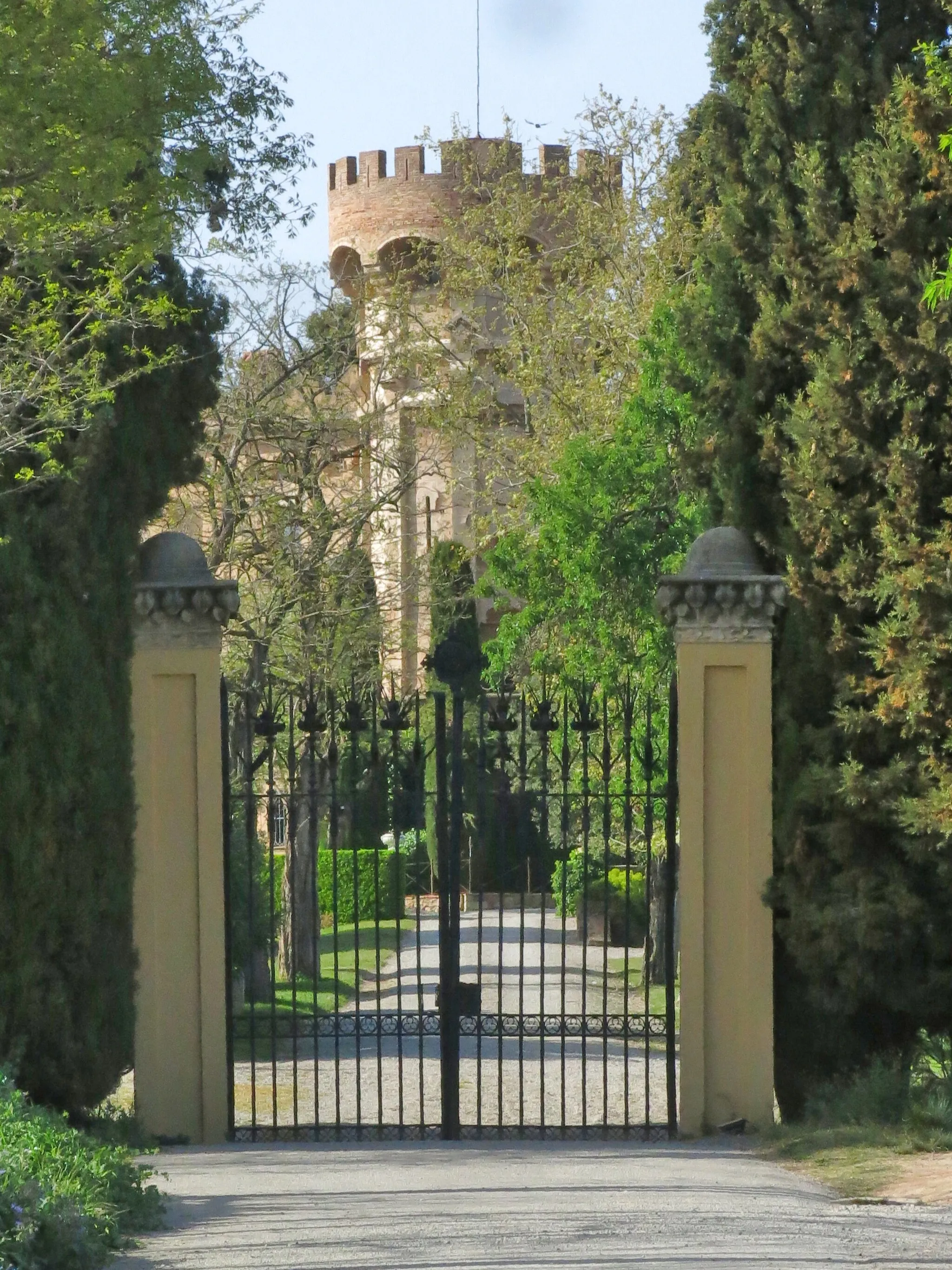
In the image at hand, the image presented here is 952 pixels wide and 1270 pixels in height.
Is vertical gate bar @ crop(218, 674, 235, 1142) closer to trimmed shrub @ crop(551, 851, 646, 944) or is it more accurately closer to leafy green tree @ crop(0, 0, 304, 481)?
leafy green tree @ crop(0, 0, 304, 481)

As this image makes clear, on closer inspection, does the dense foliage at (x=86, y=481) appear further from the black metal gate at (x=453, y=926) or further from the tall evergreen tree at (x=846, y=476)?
the tall evergreen tree at (x=846, y=476)

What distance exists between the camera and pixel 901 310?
26.1 feet

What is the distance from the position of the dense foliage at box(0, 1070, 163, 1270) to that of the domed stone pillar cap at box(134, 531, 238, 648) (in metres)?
2.56

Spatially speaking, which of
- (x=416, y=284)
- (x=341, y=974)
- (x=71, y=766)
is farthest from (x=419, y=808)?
(x=416, y=284)

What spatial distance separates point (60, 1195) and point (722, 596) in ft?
15.0

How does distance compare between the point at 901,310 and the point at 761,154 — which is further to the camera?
the point at 761,154

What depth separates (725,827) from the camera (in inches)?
328

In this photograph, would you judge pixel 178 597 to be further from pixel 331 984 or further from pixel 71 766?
pixel 331 984

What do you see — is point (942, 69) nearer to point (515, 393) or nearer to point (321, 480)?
point (321, 480)

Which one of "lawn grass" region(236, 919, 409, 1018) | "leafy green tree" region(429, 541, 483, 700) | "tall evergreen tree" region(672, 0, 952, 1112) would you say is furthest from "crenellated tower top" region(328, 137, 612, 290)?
"tall evergreen tree" region(672, 0, 952, 1112)

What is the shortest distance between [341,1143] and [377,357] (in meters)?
14.7

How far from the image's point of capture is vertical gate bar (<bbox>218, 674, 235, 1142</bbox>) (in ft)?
27.2

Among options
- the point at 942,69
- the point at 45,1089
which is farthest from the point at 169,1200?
the point at 942,69

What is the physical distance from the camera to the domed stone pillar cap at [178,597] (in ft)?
27.1
